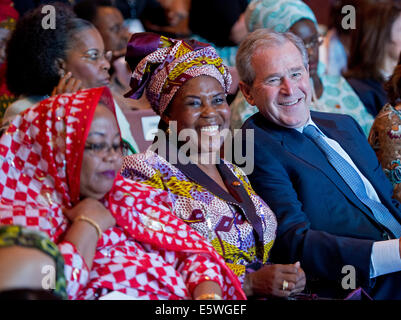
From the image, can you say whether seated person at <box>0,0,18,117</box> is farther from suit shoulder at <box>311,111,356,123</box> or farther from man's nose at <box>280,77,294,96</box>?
suit shoulder at <box>311,111,356,123</box>

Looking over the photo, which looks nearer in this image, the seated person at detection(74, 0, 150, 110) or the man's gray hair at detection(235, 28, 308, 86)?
the man's gray hair at detection(235, 28, 308, 86)

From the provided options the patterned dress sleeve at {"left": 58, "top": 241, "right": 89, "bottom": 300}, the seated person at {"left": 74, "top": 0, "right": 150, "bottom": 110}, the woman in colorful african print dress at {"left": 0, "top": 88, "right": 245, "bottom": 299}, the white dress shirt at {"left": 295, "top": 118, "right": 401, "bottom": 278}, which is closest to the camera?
the patterned dress sleeve at {"left": 58, "top": 241, "right": 89, "bottom": 300}

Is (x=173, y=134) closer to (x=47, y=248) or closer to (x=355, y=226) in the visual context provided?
(x=355, y=226)

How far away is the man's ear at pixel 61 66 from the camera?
3514mm

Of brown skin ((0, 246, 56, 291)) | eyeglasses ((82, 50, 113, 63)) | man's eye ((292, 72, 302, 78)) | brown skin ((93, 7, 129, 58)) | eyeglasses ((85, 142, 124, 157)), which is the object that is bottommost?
brown skin ((0, 246, 56, 291))

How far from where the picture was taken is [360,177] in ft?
10.0

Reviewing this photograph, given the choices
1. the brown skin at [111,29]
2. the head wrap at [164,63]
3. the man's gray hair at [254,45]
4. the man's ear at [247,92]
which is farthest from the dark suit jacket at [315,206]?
the brown skin at [111,29]

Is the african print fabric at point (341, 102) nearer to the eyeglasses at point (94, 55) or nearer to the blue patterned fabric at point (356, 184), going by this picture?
the blue patterned fabric at point (356, 184)

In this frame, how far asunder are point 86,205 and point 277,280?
32.5 inches

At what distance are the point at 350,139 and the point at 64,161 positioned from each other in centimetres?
168

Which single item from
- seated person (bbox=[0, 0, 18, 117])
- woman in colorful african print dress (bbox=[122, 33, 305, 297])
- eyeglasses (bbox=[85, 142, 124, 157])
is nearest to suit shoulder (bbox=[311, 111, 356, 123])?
woman in colorful african print dress (bbox=[122, 33, 305, 297])

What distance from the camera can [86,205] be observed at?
211 cm

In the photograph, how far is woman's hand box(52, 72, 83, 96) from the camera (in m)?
3.30
